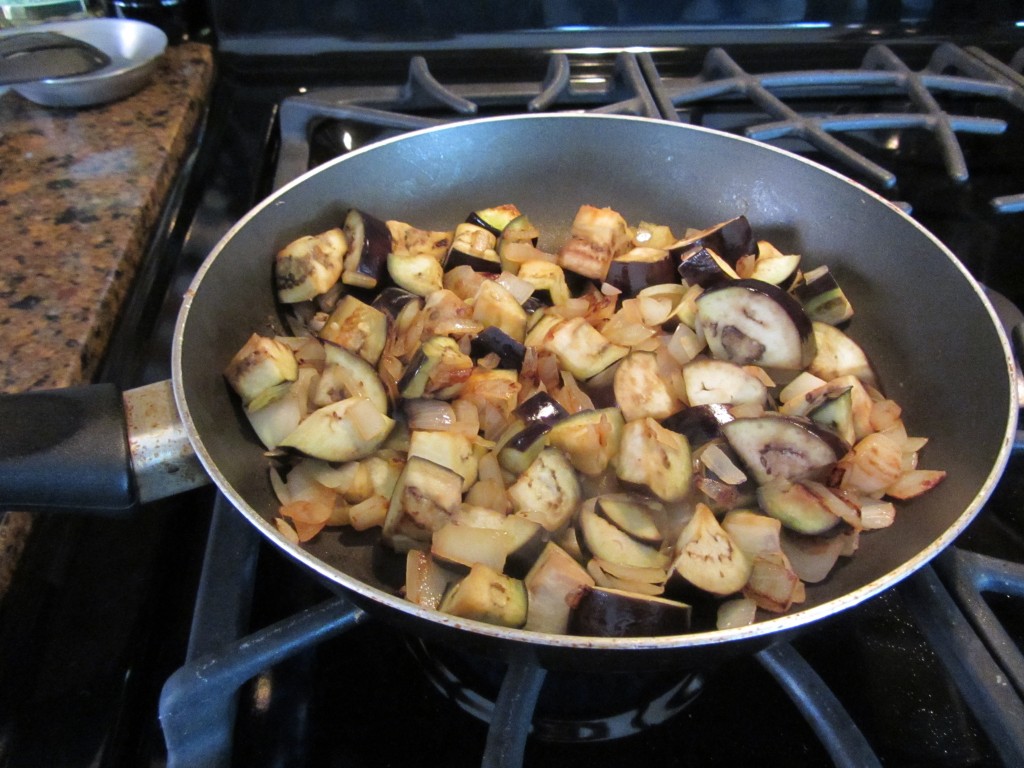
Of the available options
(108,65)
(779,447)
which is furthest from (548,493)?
(108,65)

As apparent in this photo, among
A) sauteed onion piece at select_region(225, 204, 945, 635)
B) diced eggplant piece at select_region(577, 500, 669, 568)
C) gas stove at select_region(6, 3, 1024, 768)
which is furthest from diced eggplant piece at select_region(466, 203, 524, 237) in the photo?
diced eggplant piece at select_region(577, 500, 669, 568)

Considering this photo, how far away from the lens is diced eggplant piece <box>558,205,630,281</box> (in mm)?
1200

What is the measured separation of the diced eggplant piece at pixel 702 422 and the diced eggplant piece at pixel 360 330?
0.42 metres

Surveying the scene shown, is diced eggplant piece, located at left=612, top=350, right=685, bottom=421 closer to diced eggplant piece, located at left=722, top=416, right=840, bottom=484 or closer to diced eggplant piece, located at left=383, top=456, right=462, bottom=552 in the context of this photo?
diced eggplant piece, located at left=722, top=416, right=840, bottom=484

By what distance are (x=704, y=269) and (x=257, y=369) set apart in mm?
639

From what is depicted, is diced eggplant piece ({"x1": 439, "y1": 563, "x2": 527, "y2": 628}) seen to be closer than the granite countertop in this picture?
Yes

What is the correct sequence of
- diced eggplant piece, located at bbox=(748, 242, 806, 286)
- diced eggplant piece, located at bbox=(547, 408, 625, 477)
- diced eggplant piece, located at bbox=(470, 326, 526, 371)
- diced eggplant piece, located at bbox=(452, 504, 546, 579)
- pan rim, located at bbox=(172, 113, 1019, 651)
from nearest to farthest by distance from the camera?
1. pan rim, located at bbox=(172, 113, 1019, 651)
2. diced eggplant piece, located at bbox=(452, 504, 546, 579)
3. diced eggplant piece, located at bbox=(547, 408, 625, 477)
4. diced eggplant piece, located at bbox=(470, 326, 526, 371)
5. diced eggplant piece, located at bbox=(748, 242, 806, 286)

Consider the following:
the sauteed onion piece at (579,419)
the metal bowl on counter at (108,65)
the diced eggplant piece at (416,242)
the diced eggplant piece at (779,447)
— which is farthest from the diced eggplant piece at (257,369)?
the metal bowl on counter at (108,65)

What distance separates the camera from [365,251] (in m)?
1.12

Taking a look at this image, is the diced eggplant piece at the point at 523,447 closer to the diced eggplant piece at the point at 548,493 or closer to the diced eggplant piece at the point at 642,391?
the diced eggplant piece at the point at 548,493

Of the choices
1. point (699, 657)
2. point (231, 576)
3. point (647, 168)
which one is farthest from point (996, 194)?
point (231, 576)

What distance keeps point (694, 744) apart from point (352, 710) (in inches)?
14.7

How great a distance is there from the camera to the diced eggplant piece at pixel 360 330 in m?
1.07

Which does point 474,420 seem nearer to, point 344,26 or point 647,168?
point 647,168
